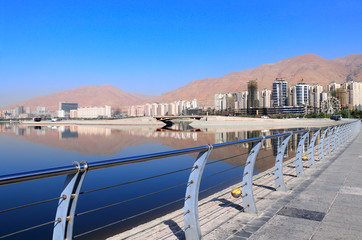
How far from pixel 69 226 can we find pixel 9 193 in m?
9.83

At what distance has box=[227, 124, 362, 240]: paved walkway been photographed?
325 centimetres

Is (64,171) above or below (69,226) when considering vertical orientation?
above

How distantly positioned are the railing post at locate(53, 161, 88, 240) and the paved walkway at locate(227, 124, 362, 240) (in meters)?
1.85

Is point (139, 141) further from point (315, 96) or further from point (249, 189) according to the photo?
point (315, 96)

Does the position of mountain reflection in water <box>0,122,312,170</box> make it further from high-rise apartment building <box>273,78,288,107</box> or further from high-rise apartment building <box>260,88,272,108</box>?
high-rise apartment building <box>260,88,272,108</box>

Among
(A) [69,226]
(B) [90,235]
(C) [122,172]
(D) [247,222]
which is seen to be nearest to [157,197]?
(B) [90,235]

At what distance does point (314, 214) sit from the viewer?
153 inches

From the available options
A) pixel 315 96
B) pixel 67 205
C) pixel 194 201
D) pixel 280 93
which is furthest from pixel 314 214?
pixel 280 93

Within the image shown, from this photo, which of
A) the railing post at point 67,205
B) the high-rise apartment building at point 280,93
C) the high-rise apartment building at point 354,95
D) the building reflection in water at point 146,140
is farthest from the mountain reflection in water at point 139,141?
the high-rise apartment building at point 280,93

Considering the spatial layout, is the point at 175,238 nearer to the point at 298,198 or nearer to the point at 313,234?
the point at 313,234

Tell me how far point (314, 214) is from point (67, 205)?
10.7 feet

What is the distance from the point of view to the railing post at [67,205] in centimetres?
192

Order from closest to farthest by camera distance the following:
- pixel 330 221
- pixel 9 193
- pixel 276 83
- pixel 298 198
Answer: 1. pixel 330 221
2. pixel 298 198
3. pixel 9 193
4. pixel 276 83

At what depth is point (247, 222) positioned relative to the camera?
3.65m
